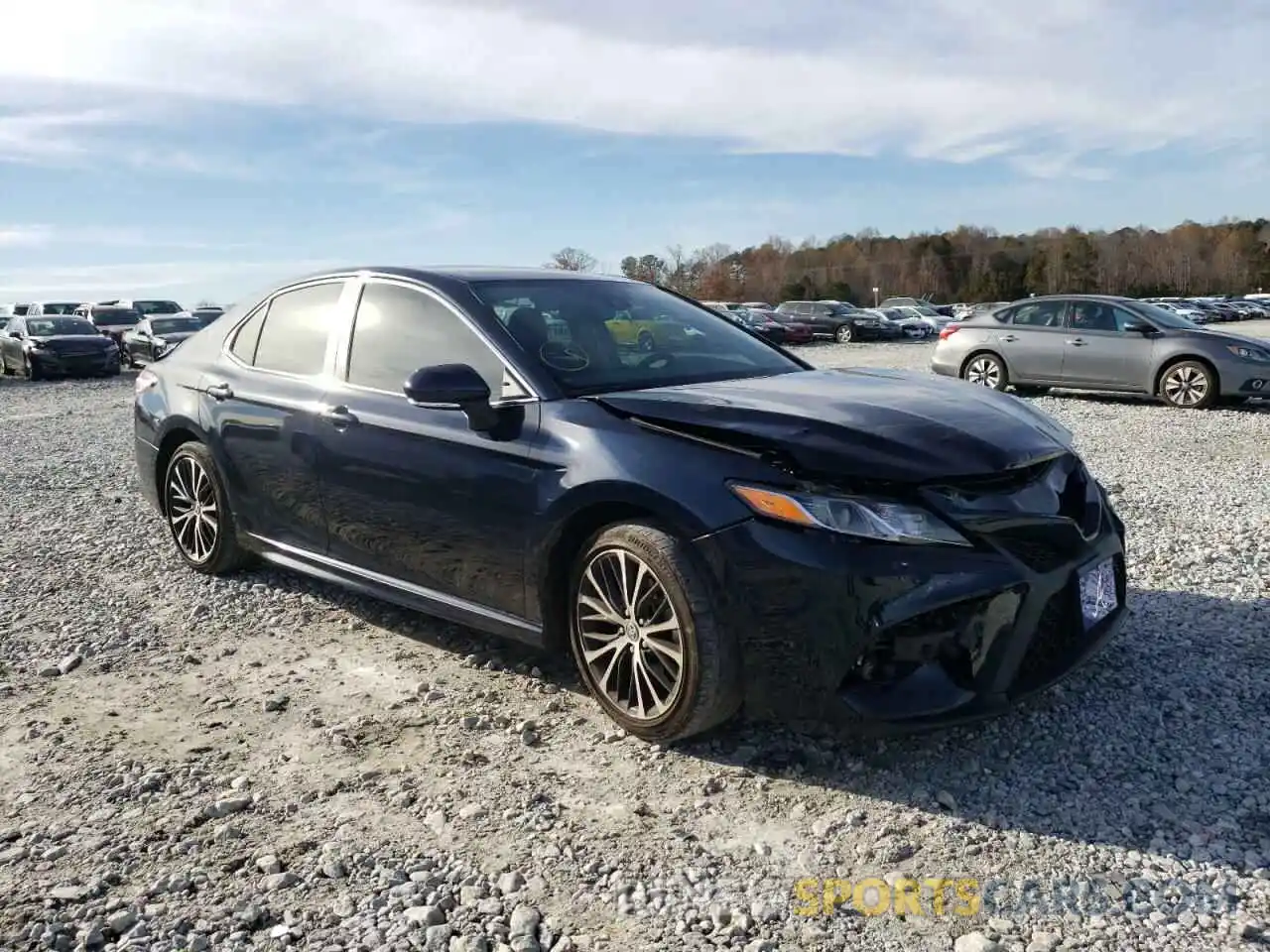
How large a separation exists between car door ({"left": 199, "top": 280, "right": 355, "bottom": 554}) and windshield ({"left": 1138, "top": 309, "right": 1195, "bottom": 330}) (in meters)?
11.2

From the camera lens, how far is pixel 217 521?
520cm

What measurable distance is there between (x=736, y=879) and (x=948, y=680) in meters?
0.85

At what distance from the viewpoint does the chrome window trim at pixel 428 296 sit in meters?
3.73

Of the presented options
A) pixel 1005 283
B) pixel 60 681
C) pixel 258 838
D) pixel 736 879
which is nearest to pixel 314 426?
pixel 60 681

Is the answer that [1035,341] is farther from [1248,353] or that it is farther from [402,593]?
[402,593]

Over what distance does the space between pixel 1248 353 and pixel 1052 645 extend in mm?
10912

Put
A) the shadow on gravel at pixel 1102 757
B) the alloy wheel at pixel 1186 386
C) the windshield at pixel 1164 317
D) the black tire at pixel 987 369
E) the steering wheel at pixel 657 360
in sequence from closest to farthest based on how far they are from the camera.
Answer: the shadow on gravel at pixel 1102 757, the steering wheel at pixel 657 360, the alloy wheel at pixel 1186 386, the windshield at pixel 1164 317, the black tire at pixel 987 369

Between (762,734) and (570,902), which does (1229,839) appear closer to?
(762,734)

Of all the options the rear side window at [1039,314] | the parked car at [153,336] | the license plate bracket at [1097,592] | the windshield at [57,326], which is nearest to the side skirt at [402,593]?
the license plate bracket at [1097,592]

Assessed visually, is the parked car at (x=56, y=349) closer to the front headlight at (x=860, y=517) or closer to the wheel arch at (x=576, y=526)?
the wheel arch at (x=576, y=526)

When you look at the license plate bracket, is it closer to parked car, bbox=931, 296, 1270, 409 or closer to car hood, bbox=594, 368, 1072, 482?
car hood, bbox=594, 368, 1072, 482

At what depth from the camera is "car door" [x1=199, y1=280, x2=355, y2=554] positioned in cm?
450

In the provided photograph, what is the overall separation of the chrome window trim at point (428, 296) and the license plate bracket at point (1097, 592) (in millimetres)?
1902

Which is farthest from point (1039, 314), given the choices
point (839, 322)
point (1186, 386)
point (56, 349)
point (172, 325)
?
point (839, 322)
